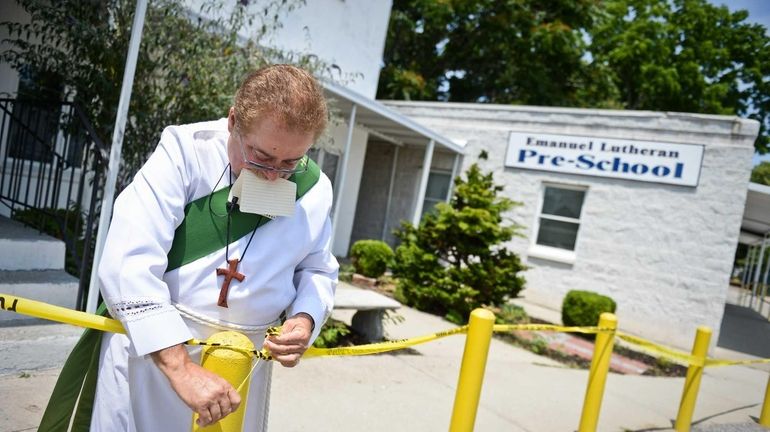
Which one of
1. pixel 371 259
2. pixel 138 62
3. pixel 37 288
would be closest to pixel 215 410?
pixel 37 288

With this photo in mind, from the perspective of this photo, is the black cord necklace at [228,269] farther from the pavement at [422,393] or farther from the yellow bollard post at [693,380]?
the yellow bollard post at [693,380]

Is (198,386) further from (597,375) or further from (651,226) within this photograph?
(651,226)

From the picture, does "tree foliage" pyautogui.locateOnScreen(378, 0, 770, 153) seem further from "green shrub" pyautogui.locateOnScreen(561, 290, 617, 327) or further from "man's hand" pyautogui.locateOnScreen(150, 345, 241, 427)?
"man's hand" pyautogui.locateOnScreen(150, 345, 241, 427)

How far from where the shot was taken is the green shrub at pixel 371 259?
9602 mm

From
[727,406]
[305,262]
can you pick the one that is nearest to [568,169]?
[727,406]

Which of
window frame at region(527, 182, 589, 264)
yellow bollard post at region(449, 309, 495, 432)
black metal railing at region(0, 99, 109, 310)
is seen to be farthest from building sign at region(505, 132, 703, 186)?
yellow bollard post at region(449, 309, 495, 432)

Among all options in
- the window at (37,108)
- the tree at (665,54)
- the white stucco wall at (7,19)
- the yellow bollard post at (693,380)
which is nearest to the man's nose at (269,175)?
the window at (37,108)

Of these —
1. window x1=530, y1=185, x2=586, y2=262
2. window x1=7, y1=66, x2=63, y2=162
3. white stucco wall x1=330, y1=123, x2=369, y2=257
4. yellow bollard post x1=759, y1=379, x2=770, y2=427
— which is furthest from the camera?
white stucco wall x1=330, y1=123, x2=369, y2=257

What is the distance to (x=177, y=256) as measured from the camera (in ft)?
4.66

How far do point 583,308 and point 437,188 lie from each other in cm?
547

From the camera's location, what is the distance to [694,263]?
966 centimetres

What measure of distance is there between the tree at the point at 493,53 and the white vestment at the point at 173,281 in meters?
17.3

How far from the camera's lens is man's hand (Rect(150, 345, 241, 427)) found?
49.0 inches

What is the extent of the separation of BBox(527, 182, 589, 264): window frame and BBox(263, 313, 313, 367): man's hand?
1016 centimetres
